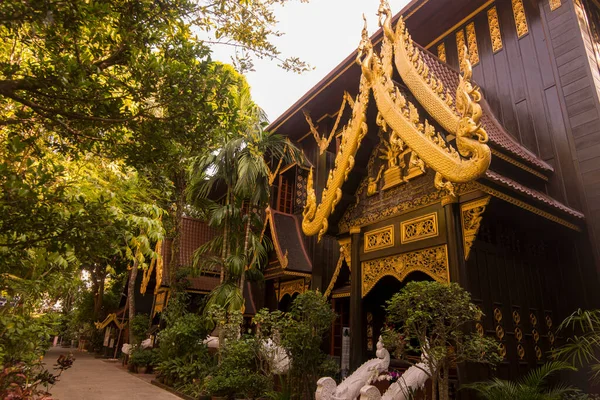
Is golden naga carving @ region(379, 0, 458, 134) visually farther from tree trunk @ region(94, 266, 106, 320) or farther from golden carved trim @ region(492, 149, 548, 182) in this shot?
tree trunk @ region(94, 266, 106, 320)

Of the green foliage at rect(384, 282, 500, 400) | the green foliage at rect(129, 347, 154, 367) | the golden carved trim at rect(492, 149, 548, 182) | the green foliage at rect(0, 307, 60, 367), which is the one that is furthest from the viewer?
the green foliage at rect(129, 347, 154, 367)

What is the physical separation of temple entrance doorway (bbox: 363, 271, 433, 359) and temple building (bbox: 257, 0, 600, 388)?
0.17 ft

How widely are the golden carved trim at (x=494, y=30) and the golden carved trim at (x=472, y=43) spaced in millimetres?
334

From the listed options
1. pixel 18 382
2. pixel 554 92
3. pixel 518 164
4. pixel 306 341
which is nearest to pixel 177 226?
pixel 18 382

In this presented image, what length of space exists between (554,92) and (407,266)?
13.0 ft

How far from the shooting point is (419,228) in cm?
537

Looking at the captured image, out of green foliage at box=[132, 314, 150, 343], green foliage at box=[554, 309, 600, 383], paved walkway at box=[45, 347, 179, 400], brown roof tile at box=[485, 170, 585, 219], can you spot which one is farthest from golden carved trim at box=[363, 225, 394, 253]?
green foliage at box=[132, 314, 150, 343]

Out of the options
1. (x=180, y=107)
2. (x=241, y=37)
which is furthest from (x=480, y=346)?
(x=241, y=37)

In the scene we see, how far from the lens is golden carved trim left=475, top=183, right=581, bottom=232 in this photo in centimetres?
457

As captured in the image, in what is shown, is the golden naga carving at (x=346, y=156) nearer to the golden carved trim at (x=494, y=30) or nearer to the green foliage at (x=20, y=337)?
the golden carved trim at (x=494, y=30)

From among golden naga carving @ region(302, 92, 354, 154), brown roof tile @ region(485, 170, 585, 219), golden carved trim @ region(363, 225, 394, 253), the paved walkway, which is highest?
golden naga carving @ region(302, 92, 354, 154)

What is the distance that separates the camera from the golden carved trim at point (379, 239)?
5.80m

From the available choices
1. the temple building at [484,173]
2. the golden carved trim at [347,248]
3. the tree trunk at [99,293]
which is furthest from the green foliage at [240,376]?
the tree trunk at [99,293]

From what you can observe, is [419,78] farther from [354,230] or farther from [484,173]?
[354,230]
